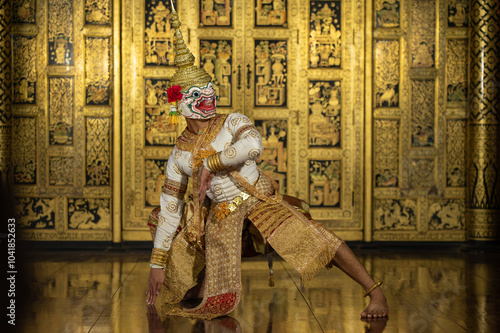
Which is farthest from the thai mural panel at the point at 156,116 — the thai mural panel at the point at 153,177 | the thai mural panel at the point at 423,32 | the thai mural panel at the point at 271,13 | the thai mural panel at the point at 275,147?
the thai mural panel at the point at 423,32

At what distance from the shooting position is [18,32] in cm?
535

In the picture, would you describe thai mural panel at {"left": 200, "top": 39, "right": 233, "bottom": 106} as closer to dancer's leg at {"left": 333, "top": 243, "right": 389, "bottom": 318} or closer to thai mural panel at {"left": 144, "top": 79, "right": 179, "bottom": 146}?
thai mural panel at {"left": 144, "top": 79, "right": 179, "bottom": 146}

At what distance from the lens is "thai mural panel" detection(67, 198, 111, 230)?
17.6ft

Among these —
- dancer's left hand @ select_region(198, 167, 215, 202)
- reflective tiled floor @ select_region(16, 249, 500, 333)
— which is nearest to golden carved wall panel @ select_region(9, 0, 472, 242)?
reflective tiled floor @ select_region(16, 249, 500, 333)

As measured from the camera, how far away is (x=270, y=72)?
5.38m

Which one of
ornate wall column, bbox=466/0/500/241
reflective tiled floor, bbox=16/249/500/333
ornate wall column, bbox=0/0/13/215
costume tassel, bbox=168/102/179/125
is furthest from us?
ornate wall column, bbox=466/0/500/241

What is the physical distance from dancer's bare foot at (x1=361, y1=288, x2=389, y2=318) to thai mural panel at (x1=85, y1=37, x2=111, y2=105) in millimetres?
3447

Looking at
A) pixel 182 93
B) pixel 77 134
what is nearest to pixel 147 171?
pixel 77 134

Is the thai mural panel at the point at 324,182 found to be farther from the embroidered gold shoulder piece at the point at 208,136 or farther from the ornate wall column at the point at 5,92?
the ornate wall column at the point at 5,92

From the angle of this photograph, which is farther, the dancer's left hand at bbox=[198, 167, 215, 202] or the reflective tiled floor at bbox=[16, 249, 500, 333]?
the dancer's left hand at bbox=[198, 167, 215, 202]

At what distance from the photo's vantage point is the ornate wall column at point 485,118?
5312 millimetres

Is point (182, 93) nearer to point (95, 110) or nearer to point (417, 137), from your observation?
point (95, 110)

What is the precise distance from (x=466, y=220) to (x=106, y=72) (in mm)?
3708

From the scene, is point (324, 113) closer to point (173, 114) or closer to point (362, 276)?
point (173, 114)
